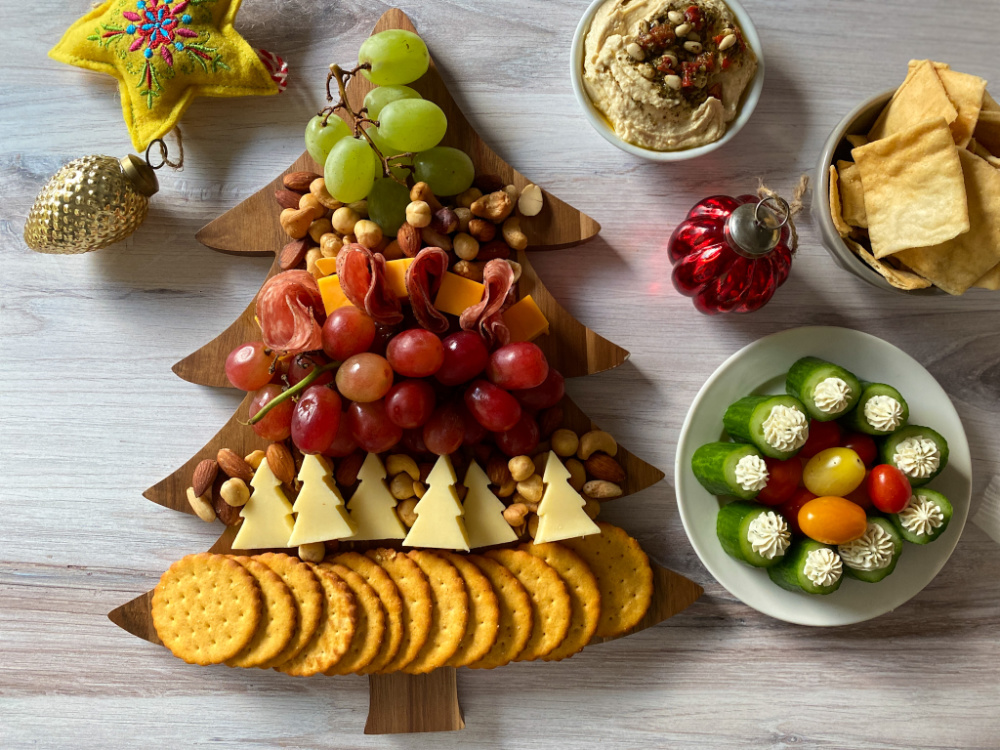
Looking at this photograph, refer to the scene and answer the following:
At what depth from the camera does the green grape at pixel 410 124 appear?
3.14ft

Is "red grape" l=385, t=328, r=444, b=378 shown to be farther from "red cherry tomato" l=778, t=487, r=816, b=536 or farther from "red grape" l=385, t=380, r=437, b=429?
"red cherry tomato" l=778, t=487, r=816, b=536

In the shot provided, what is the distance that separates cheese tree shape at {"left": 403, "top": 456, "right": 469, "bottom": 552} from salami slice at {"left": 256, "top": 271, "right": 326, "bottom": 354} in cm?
26

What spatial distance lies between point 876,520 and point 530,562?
0.49m

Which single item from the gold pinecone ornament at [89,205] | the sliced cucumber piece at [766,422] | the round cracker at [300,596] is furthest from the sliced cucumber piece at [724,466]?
the gold pinecone ornament at [89,205]

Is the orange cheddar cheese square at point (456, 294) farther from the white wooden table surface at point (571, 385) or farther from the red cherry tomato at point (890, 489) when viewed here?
the red cherry tomato at point (890, 489)

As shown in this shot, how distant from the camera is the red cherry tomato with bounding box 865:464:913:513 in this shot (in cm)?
93

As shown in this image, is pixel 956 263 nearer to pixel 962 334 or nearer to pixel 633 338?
pixel 962 334

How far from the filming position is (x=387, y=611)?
1.03 meters

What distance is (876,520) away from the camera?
97cm

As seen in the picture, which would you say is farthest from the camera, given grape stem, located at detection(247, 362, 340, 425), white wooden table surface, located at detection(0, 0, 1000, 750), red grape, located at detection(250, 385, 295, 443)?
white wooden table surface, located at detection(0, 0, 1000, 750)

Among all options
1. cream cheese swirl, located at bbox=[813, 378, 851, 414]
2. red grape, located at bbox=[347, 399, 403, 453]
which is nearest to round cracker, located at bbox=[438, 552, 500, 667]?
red grape, located at bbox=[347, 399, 403, 453]

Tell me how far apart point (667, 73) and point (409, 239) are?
422 mm

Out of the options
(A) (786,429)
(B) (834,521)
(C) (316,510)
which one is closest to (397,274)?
(C) (316,510)

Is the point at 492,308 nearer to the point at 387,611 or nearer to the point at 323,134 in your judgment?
the point at 323,134
